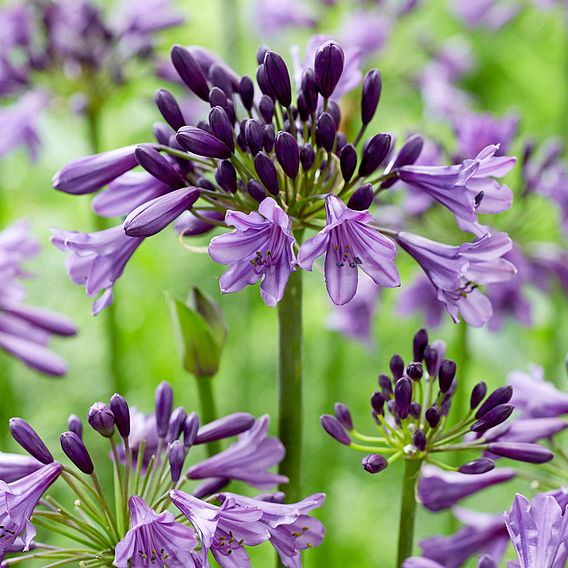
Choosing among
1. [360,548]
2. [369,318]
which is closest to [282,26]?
[369,318]

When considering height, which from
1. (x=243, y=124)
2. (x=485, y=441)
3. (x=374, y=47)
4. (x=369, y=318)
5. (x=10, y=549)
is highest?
(x=374, y=47)

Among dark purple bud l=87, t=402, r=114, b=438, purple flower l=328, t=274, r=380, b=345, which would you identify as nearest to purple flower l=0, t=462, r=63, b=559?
dark purple bud l=87, t=402, r=114, b=438

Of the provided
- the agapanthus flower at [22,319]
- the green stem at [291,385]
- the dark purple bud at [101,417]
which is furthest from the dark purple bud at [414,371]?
the agapanthus flower at [22,319]

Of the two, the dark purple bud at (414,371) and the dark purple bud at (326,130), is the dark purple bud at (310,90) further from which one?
the dark purple bud at (414,371)

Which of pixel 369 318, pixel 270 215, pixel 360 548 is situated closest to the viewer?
pixel 270 215

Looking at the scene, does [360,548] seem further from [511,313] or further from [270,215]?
[270,215]

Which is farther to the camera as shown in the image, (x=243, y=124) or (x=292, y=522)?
(x=243, y=124)
